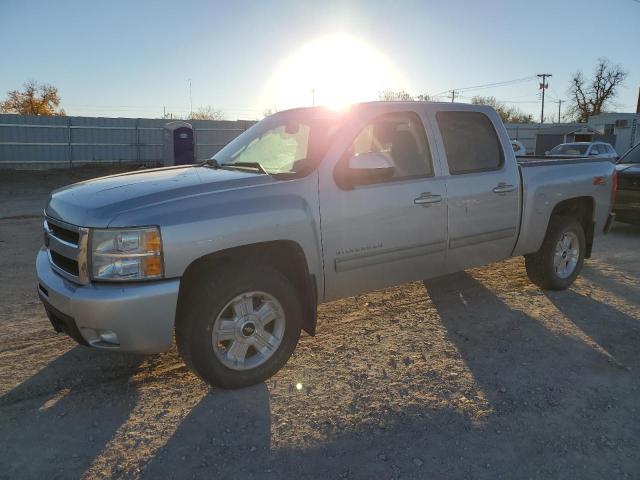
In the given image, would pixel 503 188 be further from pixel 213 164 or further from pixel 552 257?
pixel 213 164

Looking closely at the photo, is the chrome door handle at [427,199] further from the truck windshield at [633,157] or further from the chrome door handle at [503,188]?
the truck windshield at [633,157]

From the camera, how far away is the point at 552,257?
212 inches

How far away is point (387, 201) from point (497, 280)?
Result: 2.75m

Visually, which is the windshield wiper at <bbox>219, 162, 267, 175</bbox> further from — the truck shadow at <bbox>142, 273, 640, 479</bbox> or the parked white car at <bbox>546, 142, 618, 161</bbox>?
the parked white car at <bbox>546, 142, 618, 161</bbox>

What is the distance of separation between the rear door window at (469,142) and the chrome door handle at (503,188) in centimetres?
17

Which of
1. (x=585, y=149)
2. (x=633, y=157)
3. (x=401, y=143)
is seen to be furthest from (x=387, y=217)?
(x=585, y=149)

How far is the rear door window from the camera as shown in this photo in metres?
4.42

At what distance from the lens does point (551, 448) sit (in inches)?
110

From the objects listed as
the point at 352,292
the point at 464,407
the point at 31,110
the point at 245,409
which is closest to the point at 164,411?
the point at 245,409

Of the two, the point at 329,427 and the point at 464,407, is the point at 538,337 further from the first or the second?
the point at 329,427

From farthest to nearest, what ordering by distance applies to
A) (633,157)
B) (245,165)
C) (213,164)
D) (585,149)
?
(585,149) → (633,157) → (213,164) → (245,165)

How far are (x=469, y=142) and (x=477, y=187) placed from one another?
44 centimetres

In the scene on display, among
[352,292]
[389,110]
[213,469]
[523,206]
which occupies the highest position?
[389,110]

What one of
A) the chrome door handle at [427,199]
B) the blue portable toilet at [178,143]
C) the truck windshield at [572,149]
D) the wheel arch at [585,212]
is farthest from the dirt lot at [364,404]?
the truck windshield at [572,149]
